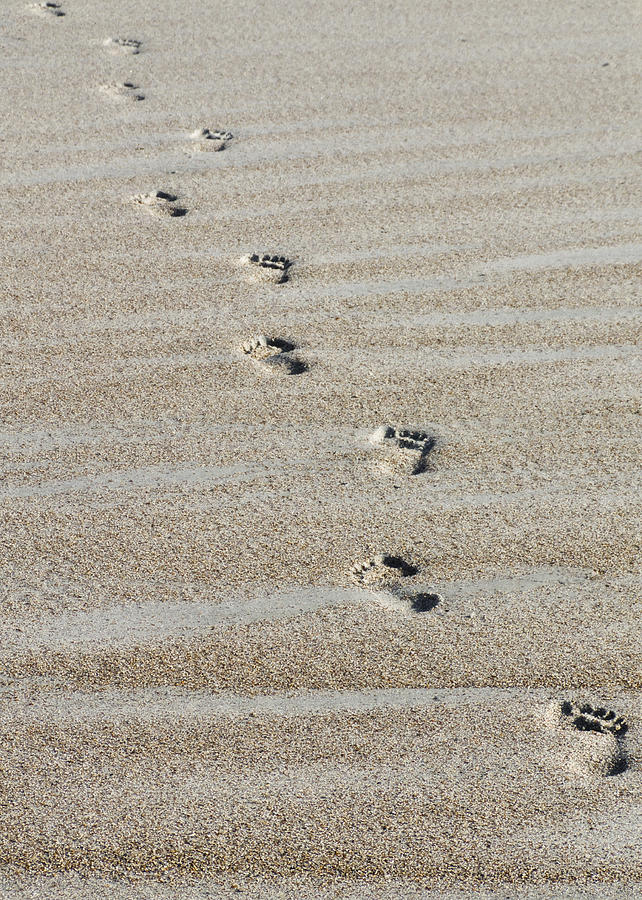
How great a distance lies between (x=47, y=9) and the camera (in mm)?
5672

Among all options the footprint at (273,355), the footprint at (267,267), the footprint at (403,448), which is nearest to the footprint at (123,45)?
the footprint at (267,267)

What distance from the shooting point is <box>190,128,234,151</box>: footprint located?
4.27 meters

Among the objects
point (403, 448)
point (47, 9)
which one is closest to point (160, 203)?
point (403, 448)

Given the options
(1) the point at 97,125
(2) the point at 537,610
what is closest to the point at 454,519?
(2) the point at 537,610

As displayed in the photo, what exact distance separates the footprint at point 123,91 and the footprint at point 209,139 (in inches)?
20.0

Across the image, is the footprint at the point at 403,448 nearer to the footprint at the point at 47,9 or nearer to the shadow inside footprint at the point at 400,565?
the shadow inside footprint at the point at 400,565

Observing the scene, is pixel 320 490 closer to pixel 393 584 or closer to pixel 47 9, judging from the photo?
pixel 393 584

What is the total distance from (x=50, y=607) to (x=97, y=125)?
9.08 ft

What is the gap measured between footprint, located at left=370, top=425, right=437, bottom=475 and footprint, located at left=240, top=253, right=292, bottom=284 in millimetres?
857

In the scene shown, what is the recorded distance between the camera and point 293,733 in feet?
6.62

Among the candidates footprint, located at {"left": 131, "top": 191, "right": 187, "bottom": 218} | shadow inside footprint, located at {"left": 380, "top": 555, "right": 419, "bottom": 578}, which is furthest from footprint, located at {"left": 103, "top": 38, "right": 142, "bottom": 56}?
shadow inside footprint, located at {"left": 380, "top": 555, "right": 419, "bottom": 578}

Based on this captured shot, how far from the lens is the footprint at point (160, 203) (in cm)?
382

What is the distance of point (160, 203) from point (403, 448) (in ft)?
5.31

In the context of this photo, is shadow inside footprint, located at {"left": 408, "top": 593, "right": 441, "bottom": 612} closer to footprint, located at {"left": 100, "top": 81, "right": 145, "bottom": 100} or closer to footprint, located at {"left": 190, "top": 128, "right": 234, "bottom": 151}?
footprint, located at {"left": 190, "top": 128, "right": 234, "bottom": 151}
